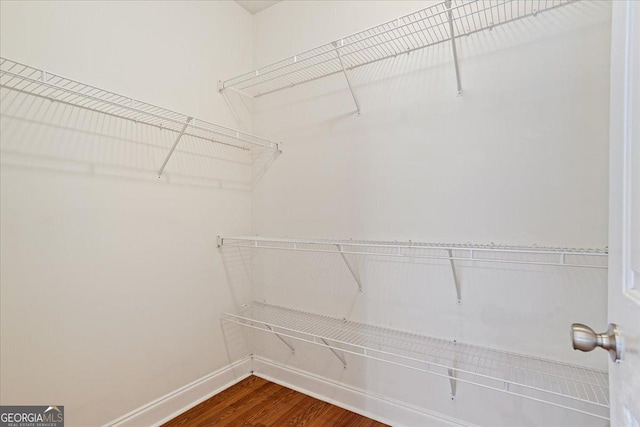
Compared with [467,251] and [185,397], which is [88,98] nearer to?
[185,397]

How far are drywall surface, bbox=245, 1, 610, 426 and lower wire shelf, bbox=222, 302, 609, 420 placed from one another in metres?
0.05

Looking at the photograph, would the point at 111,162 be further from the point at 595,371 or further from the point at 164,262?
the point at 595,371

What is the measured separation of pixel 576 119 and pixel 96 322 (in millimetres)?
2241

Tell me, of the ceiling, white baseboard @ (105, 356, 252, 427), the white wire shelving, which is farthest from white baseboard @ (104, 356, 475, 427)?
the ceiling

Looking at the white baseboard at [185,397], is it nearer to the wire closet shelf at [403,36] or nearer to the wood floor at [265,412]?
the wood floor at [265,412]

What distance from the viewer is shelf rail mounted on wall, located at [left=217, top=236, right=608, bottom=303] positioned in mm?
1211

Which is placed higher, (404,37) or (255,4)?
(255,4)

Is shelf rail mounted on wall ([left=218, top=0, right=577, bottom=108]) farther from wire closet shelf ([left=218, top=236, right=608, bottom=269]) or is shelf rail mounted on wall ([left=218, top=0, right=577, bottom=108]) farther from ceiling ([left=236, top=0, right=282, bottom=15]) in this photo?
wire closet shelf ([left=218, top=236, right=608, bottom=269])

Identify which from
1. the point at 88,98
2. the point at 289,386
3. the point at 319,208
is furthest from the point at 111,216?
the point at 289,386

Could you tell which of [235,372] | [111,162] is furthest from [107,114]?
[235,372]

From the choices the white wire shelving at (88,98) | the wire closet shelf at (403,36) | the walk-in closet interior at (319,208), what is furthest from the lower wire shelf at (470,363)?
the wire closet shelf at (403,36)

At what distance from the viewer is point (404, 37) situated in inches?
64.1

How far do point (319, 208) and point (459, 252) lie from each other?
83cm

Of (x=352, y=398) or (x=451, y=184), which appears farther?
(x=352, y=398)
